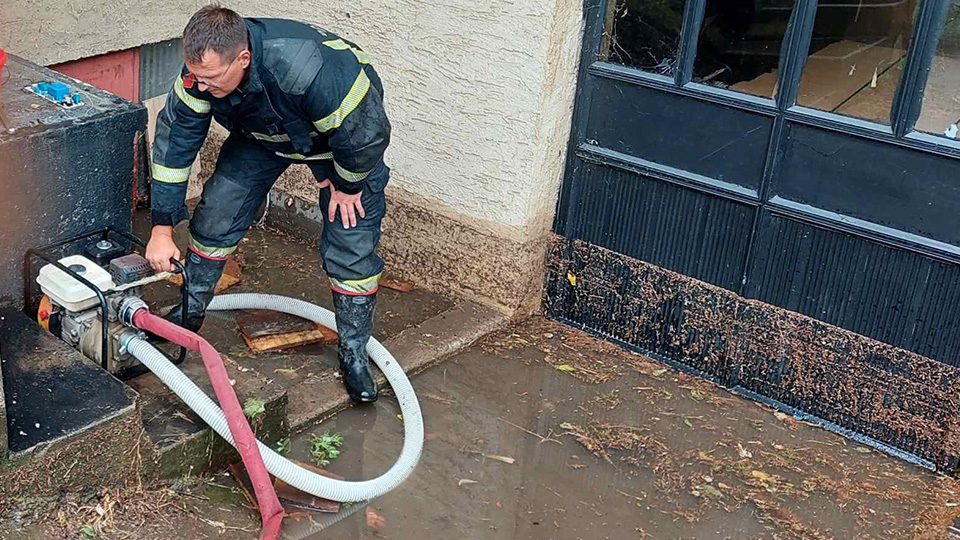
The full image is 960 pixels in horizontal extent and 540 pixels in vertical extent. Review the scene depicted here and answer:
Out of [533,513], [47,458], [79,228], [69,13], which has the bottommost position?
[533,513]

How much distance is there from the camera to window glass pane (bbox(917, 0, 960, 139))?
3.94 metres

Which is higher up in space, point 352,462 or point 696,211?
point 696,211

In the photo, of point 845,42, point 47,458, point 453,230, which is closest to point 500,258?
point 453,230

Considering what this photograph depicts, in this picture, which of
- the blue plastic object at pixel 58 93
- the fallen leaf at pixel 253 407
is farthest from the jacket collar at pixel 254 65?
the fallen leaf at pixel 253 407

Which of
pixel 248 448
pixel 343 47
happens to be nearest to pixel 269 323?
pixel 248 448

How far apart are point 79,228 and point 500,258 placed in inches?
78.1

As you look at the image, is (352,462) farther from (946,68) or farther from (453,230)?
(946,68)

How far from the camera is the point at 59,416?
342 centimetres

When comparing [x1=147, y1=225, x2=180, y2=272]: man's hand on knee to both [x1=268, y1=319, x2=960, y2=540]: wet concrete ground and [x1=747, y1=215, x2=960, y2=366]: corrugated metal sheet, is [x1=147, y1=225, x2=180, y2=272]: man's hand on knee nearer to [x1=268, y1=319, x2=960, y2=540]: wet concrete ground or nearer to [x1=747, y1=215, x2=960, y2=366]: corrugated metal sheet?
[x1=268, y1=319, x2=960, y2=540]: wet concrete ground

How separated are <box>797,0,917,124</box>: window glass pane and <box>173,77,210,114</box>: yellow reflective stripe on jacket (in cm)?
240

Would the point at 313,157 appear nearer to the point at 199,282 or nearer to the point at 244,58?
the point at 244,58

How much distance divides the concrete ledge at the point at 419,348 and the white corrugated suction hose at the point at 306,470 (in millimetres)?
237

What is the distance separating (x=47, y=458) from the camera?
330 centimetres

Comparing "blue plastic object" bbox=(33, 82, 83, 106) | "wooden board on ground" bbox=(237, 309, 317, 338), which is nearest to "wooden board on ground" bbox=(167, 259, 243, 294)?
"wooden board on ground" bbox=(237, 309, 317, 338)
